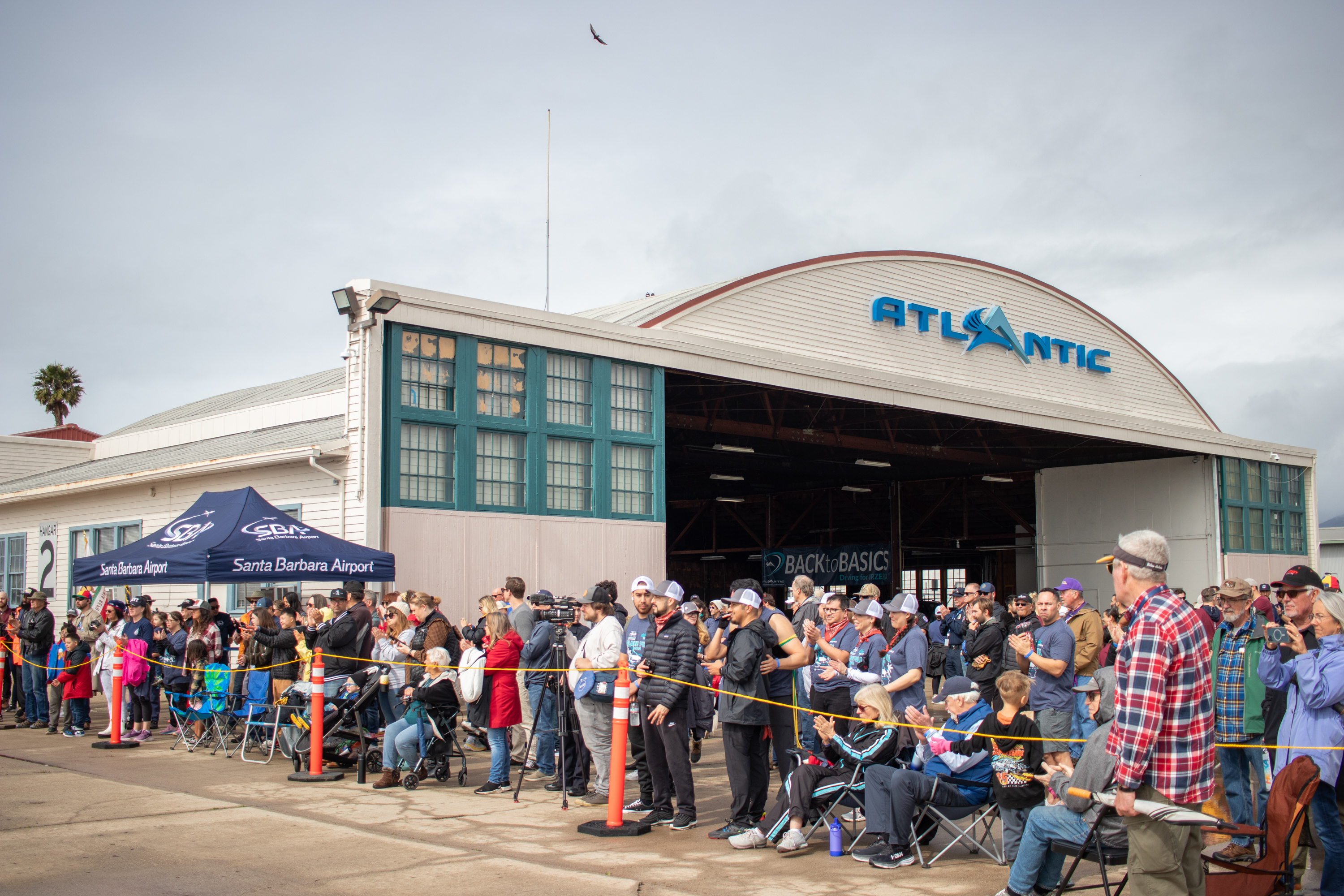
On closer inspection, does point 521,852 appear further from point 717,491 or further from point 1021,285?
point 717,491

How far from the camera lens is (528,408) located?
15.8 metres

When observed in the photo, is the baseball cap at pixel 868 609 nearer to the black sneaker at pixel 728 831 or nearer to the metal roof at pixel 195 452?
the black sneaker at pixel 728 831

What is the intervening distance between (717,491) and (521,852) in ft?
101

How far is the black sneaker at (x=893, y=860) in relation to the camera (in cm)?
713

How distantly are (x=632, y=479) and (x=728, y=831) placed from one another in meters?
9.21

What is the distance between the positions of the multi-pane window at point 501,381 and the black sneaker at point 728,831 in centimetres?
846

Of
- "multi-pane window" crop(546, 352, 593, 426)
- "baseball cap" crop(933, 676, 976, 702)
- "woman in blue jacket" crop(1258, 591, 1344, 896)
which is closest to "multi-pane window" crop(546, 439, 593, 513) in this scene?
"multi-pane window" crop(546, 352, 593, 426)

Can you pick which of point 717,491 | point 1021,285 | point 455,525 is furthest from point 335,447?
point 717,491

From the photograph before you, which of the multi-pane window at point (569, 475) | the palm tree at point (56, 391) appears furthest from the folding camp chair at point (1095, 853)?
the palm tree at point (56, 391)

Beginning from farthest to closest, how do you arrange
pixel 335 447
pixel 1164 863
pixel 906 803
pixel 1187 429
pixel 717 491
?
pixel 717 491 → pixel 1187 429 → pixel 335 447 → pixel 906 803 → pixel 1164 863

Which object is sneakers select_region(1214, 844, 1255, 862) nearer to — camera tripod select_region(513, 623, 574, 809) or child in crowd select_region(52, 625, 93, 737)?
camera tripod select_region(513, 623, 574, 809)

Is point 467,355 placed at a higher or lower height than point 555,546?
higher

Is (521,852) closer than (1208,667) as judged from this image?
No

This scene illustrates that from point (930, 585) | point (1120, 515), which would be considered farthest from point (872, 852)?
point (930, 585)
